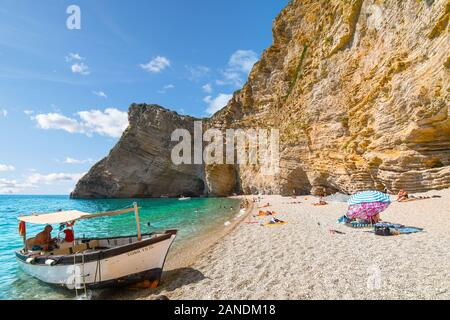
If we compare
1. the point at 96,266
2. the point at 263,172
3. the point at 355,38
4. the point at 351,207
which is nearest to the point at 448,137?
the point at 351,207

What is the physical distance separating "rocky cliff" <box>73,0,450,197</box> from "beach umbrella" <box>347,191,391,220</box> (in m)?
9.18

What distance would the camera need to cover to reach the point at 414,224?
11.8m

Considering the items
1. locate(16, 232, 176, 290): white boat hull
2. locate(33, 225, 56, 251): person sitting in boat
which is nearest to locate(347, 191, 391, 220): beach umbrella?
locate(16, 232, 176, 290): white boat hull

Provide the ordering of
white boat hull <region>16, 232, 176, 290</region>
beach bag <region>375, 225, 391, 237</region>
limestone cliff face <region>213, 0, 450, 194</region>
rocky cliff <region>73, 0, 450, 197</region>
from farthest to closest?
rocky cliff <region>73, 0, 450, 197</region> < limestone cliff face <region>213, 0, 450, 194</region> < beach bag <region>375, 225, 391, 237</region> < white boat hull <region>16, 232, 176, 290</region>

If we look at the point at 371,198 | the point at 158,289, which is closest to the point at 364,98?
the point at 371,198

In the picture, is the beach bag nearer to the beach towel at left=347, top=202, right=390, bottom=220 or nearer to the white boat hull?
the beach towel at left=347, top=202, right=390, bottom=220

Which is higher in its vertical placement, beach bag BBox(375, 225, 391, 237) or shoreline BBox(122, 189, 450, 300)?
beach bag BBox(375, 225, 391, 237)

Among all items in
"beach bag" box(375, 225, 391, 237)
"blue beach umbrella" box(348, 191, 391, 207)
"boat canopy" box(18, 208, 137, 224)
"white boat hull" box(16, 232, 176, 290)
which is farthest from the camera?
"blue beach umbrella" box(348, 191, 391, 207)

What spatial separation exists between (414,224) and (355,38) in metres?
22.4

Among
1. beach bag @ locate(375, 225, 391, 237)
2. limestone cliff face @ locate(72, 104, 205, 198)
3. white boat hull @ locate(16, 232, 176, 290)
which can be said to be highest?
limestone cliff face @ locate(72, 104, 205, 198)

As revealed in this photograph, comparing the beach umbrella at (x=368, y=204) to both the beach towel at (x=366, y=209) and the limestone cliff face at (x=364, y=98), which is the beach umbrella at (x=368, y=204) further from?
the limestone cliff face at (x=364, y=98)

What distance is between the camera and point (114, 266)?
24.5ft

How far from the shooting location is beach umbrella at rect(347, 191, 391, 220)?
11.6m
